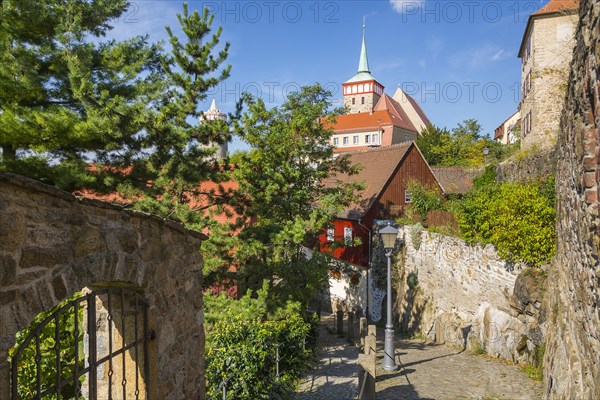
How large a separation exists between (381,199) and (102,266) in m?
19.4

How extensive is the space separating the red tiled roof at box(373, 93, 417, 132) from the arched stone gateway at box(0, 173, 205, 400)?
5972 centimetres

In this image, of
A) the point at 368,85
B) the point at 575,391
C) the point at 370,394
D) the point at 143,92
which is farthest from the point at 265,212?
the point at 368,85

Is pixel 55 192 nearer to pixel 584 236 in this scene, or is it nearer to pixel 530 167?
pixel 584 236

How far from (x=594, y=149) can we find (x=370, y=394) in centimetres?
571

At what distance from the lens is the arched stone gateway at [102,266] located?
2199 millimetres

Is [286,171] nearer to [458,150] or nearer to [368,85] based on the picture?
[458,150]

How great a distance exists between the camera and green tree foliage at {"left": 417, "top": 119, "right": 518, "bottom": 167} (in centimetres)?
3666

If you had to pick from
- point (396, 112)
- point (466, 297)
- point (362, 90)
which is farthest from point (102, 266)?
point (362, 90)

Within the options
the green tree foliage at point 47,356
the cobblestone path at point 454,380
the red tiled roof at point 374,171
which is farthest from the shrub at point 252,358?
the red tiled roof at point 374,171

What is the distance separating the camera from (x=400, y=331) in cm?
1734

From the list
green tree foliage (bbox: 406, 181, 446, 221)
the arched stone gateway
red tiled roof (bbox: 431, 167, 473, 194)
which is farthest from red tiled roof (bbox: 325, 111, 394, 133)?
the arched stone gateway

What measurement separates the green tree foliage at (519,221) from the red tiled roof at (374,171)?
8947 millimetres

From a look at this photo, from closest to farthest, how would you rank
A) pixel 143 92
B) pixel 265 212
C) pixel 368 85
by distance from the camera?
pixel 143 92 → pixel 265 212 → pixel 368 85

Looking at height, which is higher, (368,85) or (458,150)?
(368,85)
